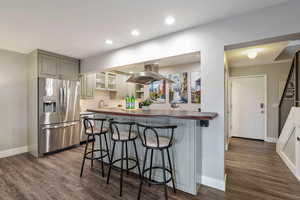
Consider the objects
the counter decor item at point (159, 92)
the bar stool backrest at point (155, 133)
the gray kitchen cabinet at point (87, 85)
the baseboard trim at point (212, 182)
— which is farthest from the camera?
the counter decor item at point (159, 92)

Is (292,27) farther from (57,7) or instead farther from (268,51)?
(57,7)

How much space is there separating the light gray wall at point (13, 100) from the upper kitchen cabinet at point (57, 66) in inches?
26.1

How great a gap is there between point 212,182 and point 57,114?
365 cm

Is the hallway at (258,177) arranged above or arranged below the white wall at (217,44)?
below

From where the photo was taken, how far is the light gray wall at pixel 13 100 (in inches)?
131

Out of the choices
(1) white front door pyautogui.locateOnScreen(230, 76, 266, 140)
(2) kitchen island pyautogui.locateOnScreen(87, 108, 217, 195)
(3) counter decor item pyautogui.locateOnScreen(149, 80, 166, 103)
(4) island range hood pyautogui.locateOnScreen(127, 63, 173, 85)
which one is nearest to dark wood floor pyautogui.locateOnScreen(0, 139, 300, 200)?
(2) kitchen island pyautogui.locateOnScreen(87, 108, 217, 195)

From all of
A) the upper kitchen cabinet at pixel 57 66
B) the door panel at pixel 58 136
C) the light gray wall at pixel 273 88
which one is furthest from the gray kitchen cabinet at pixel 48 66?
the light gray wall at pixel 273 88

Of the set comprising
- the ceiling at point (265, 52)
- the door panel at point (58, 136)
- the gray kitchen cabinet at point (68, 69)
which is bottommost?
the door panel at point (58, 136)

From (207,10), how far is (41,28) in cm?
263

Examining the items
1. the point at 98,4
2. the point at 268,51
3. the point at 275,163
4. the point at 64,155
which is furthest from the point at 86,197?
the point at 268,51

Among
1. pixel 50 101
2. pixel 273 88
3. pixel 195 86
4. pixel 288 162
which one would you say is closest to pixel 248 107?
pixel 273 88

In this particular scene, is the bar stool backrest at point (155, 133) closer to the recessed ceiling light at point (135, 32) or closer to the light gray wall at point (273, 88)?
the recessed ceiling light at point (135, 32)

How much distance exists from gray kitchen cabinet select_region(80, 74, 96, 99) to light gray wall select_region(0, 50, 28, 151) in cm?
132

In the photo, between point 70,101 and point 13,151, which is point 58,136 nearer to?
point 70,101
